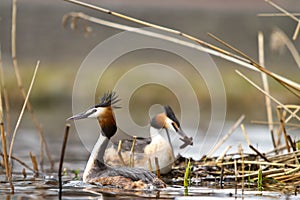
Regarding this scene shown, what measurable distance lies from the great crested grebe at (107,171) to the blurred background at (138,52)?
15.4ft

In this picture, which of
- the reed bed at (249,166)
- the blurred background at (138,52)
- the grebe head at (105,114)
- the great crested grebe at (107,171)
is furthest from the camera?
the blurred background at (138,52)

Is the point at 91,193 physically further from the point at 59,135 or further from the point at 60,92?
the point at 60,92

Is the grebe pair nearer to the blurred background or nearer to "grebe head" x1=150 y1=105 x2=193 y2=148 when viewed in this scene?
"grebe head" x1=150 y1=105 x2=193 y2=148

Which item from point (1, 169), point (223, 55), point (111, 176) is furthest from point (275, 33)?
point (1, 169)

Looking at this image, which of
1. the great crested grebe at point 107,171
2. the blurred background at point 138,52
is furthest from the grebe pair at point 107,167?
the blurred background at point 138,52

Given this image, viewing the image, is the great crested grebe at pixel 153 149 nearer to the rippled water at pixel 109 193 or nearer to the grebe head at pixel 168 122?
the grebe head at pixel 168 122

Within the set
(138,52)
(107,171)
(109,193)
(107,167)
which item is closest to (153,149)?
(107,167)

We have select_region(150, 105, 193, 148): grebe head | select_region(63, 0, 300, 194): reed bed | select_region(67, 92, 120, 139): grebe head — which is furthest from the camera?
select_region(150, 105, 193, 148): grebe head

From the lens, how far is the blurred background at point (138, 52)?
16.7 meters

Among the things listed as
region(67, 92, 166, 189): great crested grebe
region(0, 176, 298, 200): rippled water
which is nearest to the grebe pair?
region(67, 92, 166, 189): great crested grebe

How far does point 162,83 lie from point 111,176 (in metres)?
10.1

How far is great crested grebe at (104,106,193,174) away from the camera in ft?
27.2

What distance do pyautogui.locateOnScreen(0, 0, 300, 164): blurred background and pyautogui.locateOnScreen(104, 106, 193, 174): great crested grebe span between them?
378 centimetres

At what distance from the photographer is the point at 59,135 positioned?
501 inches
